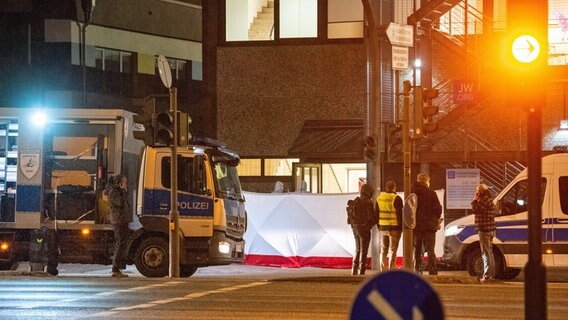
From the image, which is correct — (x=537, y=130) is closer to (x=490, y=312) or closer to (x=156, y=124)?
(x=490, y=312)

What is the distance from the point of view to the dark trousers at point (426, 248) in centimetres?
2042

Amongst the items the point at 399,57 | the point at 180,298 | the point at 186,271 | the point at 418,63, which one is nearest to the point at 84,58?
the point at 418,63

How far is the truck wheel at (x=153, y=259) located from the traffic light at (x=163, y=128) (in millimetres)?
2008

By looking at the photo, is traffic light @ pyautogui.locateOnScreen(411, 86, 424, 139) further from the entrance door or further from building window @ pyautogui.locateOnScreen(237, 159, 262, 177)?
building window @ pyautogui.locateOnScreen(237, 159, 262, 177)

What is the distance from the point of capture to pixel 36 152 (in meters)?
21.4

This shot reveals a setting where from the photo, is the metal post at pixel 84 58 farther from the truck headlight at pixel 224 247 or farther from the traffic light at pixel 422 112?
the traffic light at pixel 422 112

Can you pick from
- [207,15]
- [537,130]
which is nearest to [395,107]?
[207,15]

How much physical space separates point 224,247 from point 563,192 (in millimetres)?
6248

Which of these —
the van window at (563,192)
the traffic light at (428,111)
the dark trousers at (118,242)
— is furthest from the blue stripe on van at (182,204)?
the van window at (563,192)

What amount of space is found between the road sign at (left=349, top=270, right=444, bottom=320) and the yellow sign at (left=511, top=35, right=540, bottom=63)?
2365 millimetres

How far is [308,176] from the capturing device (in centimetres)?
3186

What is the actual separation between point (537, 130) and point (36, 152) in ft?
49.5

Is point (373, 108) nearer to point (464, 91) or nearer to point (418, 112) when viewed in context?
point (418, 112)

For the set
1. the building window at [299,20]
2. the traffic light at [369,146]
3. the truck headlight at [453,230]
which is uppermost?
the building window at [299,20]
